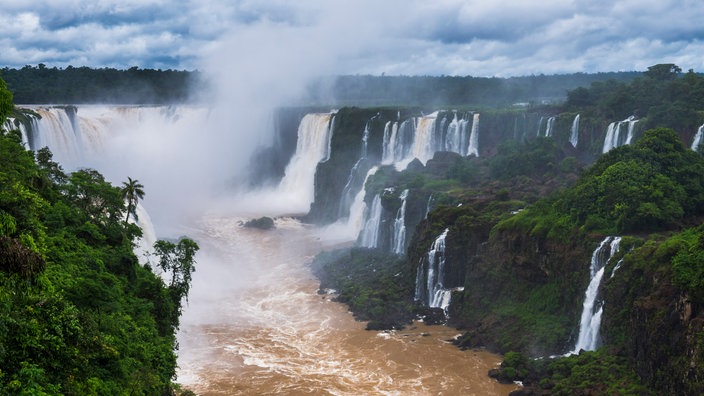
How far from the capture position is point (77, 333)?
50.9 ft

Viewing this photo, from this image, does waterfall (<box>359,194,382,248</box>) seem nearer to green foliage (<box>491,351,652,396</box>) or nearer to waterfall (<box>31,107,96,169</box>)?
green foliage (<box>491,351,652,396</box>)

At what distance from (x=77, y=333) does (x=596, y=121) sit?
161 ft

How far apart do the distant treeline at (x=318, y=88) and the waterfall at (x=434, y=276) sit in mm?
62367

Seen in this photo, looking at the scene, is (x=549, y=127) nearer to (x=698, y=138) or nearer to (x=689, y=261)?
(x=698, y=138)

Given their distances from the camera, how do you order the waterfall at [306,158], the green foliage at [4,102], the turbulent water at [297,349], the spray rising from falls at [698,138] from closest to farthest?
the green foliage at [4,102], the turbulent water at [297,349], the spray rising from falls at [698,138], the waterfall at [306,158]

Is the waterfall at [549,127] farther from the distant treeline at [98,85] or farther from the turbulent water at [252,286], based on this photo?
the distant treeline at [98,85]

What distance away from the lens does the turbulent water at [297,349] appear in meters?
29.5

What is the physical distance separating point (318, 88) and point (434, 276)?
71270mm

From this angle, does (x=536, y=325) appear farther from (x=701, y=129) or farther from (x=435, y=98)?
(x=435, y=98)

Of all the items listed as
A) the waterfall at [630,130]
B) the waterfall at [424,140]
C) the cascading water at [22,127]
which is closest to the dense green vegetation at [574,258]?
the waterfall at [630,130]

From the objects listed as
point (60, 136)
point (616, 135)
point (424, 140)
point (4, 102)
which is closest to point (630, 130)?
point (616, 135)

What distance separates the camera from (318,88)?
10769 cm

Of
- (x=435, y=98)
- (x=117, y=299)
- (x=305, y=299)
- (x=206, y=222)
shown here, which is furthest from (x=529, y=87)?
(x=117, y=299)

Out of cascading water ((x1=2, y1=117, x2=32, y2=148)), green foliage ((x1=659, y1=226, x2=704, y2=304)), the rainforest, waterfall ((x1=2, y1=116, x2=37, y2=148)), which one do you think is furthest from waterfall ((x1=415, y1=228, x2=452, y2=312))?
cascading water ((x1=2, y1=117, x2=32, y2=148))
